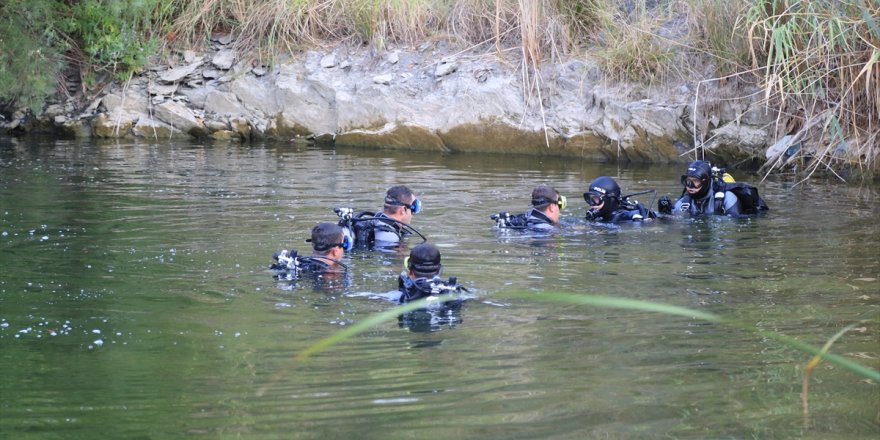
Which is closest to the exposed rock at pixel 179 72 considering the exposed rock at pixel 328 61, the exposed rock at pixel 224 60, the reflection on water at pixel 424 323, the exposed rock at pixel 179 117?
the exposed rock at pixel 224 60

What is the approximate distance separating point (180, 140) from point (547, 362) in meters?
12.9

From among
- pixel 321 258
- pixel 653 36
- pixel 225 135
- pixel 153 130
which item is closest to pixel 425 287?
pixel 321 258

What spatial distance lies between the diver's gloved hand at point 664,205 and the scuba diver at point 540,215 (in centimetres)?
128

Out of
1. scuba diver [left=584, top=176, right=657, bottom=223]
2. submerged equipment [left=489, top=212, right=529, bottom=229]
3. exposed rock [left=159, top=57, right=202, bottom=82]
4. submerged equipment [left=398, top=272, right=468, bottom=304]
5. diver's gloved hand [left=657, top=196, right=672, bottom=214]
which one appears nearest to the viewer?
submerged equipment [left=398, top=272, right=468, bottom=304]

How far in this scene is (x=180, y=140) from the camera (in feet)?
56.4

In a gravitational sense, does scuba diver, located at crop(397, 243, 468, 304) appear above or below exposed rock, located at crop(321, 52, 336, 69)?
below

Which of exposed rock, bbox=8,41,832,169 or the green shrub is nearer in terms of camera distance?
exposed rock, bbox=8,41,832,169

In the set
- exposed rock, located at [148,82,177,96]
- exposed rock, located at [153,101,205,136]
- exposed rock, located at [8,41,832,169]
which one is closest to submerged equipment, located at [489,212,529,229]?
exposed rock, located at [8,41,832,169]

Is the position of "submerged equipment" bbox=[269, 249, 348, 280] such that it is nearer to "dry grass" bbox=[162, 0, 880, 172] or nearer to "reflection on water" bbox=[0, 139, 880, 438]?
"reflection on water" bbox=[0, 139, 880, 438]

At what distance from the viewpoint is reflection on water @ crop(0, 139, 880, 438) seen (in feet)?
14.5

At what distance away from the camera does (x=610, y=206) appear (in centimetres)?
998

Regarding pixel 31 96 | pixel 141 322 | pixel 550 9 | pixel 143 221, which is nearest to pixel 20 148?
pixel 31 96

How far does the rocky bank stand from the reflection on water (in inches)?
104

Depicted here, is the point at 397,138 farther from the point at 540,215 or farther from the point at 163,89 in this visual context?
the point at 540,215
